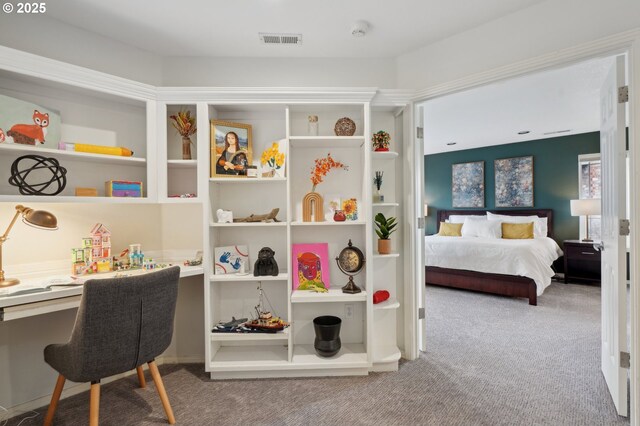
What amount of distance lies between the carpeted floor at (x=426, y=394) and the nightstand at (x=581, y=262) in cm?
248

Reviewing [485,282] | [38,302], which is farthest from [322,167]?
[485,282]

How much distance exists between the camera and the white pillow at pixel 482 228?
5777mm

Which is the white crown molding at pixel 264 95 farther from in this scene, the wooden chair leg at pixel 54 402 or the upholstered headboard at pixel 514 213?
the upholstered headboard at pixel 514 213

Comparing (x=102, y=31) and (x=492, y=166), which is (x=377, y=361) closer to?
(x=102, y=31)

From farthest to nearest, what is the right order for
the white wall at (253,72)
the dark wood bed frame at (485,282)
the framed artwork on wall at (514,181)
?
the framed artwork on wall at (514,181) < the dark wood bed frame at (485,282) < the white wall at (253,72)

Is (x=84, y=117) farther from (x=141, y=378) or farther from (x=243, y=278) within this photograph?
(x=141, y=378)

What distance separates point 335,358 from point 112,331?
5.05ft

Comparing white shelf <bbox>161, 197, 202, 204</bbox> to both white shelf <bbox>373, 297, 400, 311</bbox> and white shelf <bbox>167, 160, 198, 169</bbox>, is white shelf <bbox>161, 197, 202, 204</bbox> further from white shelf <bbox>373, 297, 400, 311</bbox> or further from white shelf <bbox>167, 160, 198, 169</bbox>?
white shelf <bbox>373, 297, 400, 311</bbox>

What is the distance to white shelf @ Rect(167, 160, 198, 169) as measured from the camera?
2.42 meters

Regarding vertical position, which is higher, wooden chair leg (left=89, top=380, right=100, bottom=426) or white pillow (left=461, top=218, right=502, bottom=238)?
white pillow (left=461, top=218, right=502, bottom=238)

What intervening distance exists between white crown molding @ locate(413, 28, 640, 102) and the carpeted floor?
220 cm

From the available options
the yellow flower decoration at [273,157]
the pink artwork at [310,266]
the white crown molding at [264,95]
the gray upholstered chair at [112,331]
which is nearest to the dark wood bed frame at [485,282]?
the pink artwork at [310,266]

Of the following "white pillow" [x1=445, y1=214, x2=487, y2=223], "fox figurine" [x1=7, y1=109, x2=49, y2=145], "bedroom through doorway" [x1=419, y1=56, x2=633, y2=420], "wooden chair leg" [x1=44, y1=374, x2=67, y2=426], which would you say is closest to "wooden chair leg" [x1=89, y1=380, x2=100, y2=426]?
"wooden chair leg" [x1=44, y1=374, x2=67, y2=426]

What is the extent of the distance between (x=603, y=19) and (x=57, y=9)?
3424 millimetres
